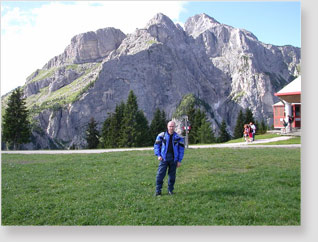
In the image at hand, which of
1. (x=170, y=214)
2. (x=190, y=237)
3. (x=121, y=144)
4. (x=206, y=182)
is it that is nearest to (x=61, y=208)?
(x=170, y=214)

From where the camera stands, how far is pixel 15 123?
4375 centimetres

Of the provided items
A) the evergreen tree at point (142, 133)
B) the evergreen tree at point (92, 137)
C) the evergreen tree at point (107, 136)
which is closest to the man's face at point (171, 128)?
the evergreen tree at point (142, 133)

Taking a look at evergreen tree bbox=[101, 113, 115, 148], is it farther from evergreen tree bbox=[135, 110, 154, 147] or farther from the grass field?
the grass field

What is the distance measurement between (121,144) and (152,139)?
454 inches

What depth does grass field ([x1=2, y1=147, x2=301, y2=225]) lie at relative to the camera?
366 inches

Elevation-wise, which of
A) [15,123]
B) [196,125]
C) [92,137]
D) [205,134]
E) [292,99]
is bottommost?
[92,137]

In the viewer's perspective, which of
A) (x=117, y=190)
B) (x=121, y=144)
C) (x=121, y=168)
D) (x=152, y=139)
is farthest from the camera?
(x=152, y=139)

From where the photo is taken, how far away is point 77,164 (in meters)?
18.9

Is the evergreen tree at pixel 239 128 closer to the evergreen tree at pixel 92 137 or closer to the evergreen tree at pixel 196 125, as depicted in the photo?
the evergreen tree at pixel 196 125

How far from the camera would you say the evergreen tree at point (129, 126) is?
62.4m

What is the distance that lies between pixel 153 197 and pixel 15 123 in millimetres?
38998

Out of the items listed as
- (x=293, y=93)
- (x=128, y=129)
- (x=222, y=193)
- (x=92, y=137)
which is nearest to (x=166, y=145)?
(x=222, y=193)

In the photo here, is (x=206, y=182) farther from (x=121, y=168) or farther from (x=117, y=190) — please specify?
(x=121, y=168)

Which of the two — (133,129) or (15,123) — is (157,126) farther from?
(15,123)
